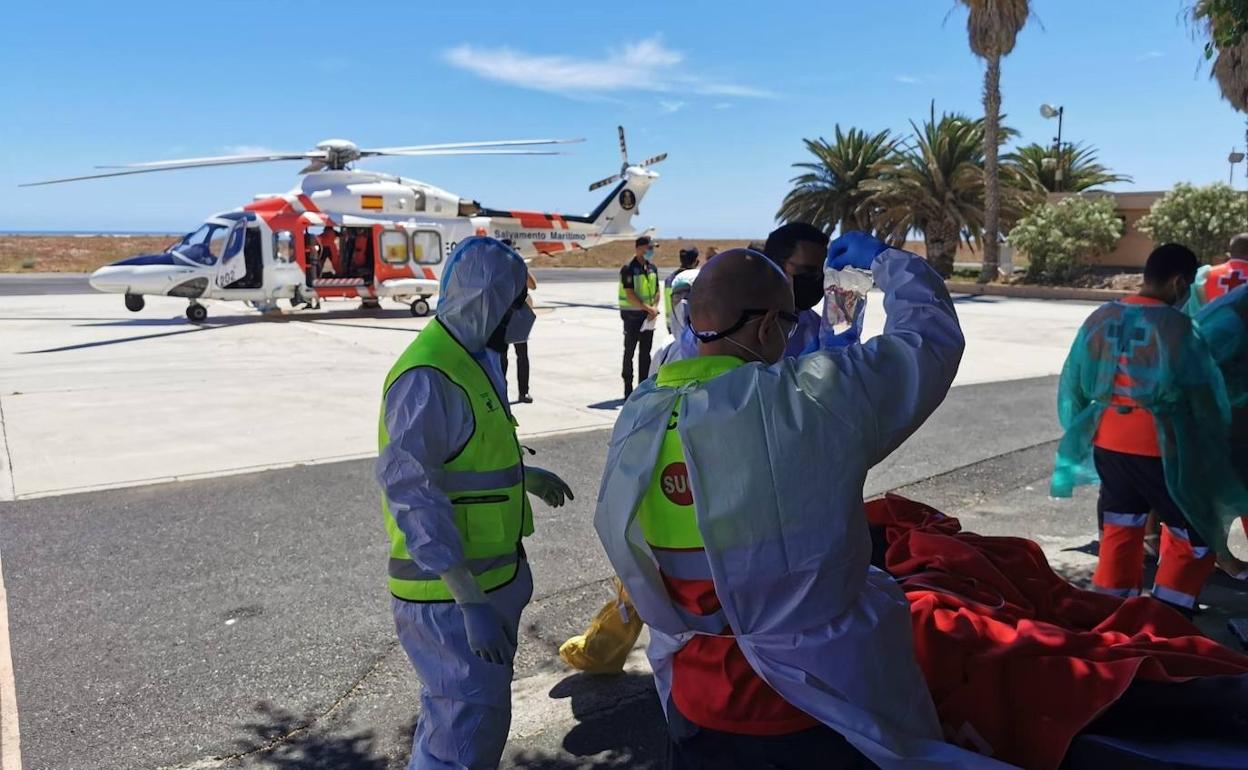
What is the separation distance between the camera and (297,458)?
25.6 feet

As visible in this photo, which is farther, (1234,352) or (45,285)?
(45,285)

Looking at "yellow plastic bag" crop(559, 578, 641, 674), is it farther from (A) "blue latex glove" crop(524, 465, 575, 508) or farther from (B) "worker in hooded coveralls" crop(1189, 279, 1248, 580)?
(B) "worker in hooded coveralls" crop(1189, 279, 1248, 580)

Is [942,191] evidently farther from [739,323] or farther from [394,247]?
[739,323]

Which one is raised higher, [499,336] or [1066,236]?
[1066,236]

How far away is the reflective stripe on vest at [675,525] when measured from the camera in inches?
73.2

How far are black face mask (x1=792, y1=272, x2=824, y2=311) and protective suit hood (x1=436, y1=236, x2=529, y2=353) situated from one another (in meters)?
1.30

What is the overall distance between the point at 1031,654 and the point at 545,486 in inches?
69.6

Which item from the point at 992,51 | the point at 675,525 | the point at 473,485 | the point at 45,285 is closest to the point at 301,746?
the point at 473,485

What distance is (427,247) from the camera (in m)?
20.8

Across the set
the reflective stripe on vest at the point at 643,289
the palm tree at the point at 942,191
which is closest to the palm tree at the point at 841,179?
the palm tree at the point at 942,191

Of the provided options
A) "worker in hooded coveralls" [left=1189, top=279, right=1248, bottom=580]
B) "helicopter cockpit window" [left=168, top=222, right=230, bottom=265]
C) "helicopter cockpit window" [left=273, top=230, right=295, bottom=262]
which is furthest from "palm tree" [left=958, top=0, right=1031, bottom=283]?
"worker in hooded coveralls" [left=1189, top=279, right=1248, bottom=580]

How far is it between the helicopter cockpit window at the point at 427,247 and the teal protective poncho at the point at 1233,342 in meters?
17.9

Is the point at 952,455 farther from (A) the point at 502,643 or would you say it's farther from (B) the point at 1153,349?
(A) the point at 502,643

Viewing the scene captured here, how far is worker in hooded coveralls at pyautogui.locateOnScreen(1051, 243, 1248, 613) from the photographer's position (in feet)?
14.1
